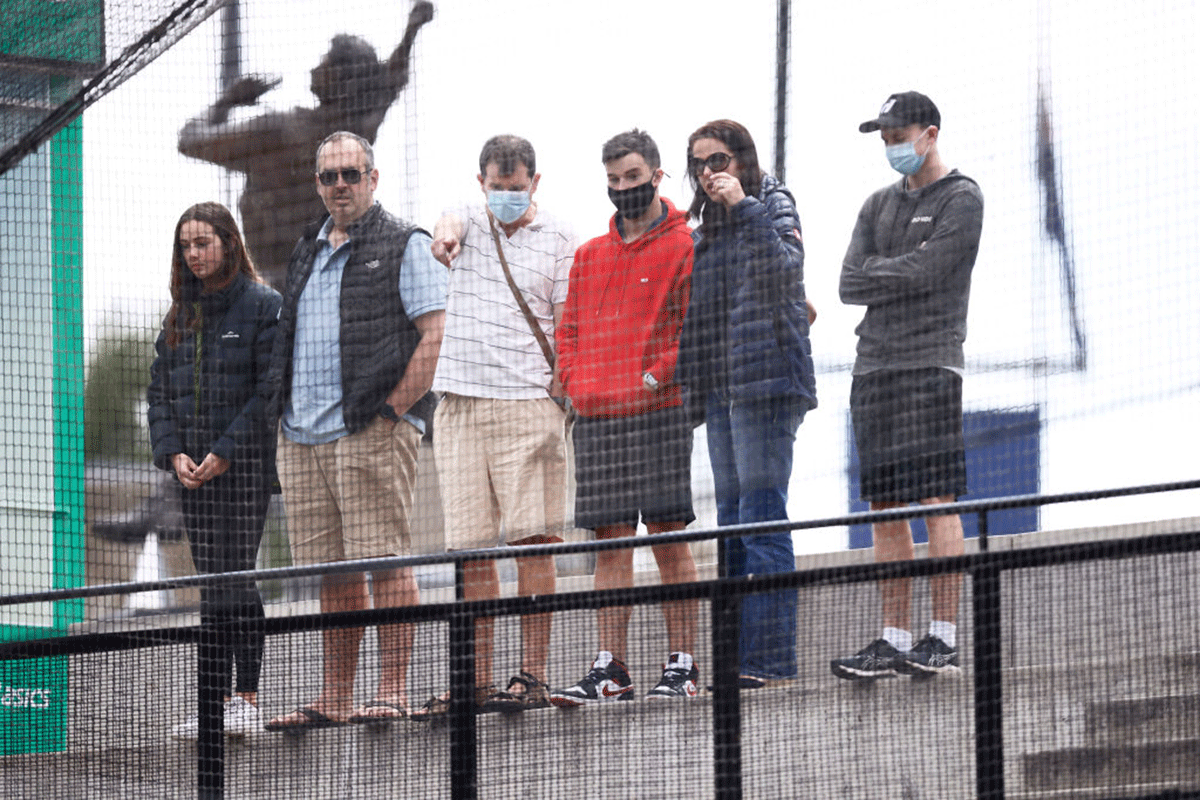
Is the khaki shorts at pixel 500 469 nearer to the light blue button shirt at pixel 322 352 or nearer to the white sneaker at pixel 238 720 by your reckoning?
the light blue button shirt at pixel 322 352

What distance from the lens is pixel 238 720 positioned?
5.30 meters

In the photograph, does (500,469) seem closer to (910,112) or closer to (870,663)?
(870,663)

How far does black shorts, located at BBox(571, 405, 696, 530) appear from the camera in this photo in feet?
16.7

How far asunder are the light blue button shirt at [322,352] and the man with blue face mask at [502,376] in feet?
0.40

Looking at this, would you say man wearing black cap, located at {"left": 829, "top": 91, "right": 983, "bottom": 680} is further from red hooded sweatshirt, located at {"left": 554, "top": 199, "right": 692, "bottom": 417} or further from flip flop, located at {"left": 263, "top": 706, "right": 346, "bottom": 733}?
flip flop, located at {"left": 263, "top": 706, "right": 346, "bottom": 733}

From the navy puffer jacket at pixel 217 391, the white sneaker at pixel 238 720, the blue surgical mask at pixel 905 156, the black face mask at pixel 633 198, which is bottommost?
the white sneaker at pixel 238 720

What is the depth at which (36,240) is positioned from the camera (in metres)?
5.84

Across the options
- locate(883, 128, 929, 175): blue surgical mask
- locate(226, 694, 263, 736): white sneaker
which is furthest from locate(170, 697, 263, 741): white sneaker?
locate(883, 128, 929, 175): blue surgical mask

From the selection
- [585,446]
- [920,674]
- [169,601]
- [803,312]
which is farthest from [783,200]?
[169,601]

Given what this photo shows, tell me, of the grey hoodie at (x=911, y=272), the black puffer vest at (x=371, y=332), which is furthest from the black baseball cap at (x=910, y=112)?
the black puffer vest at (x=371, y=332)

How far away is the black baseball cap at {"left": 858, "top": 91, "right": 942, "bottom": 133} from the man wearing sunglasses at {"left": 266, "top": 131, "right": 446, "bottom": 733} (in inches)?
60.0

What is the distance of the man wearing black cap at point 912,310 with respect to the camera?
4.91 metres

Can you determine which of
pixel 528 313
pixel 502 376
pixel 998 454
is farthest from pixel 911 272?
pixel 502 376

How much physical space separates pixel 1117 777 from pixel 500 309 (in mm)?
2355
